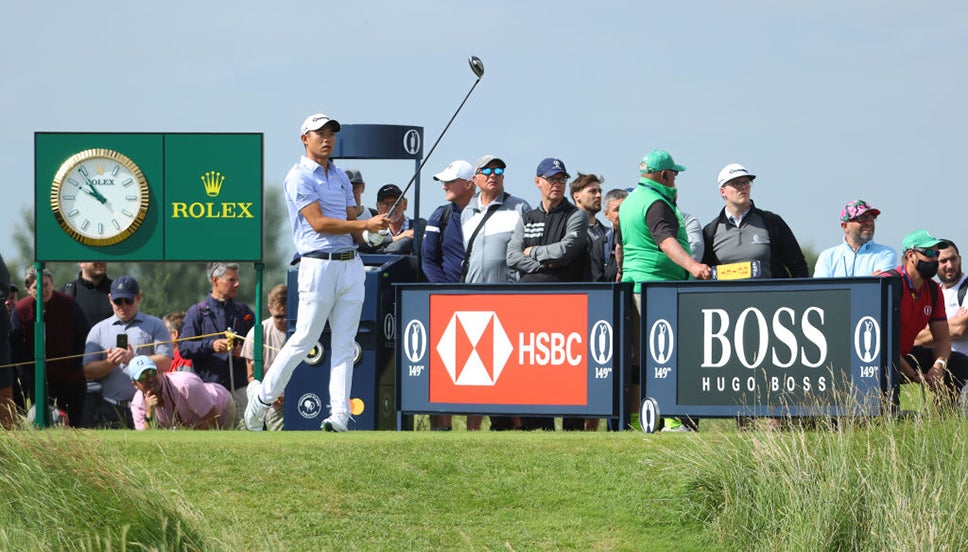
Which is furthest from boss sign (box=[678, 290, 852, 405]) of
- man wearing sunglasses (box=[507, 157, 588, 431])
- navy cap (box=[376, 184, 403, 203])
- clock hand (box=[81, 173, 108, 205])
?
clock hand (box=[81, 173, 108, 205])

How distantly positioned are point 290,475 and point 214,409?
3.76m

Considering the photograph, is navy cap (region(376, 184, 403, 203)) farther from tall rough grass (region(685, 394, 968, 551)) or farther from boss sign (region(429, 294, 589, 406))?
tall rough grass (region(685, 394, 968, 551))

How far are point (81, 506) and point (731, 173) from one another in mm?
5845

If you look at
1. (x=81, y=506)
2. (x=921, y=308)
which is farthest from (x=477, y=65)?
(x=81, y=506)

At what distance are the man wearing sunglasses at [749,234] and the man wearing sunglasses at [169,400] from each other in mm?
4572

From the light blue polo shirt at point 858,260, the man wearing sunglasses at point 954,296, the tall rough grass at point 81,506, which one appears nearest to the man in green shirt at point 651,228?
the light blue polo shirt at point 858,260

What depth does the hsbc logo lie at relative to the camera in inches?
482

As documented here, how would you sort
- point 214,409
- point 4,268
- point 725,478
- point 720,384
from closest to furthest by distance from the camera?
1. point 725,478
2. point 720,384
3. point 4,268
4. point 214,409

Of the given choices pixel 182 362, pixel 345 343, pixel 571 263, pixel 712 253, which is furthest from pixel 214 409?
pixel 712 253

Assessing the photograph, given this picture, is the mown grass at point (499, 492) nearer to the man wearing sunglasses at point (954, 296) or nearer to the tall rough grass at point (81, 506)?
the tall rough grass at point (81, 506)

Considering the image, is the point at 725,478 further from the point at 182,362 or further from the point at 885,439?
the point at 182,362

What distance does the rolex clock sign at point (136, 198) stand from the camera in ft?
47.9

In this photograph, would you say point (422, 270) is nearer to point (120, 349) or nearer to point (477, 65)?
point (477, 65)

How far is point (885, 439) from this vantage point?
9.99 meters
